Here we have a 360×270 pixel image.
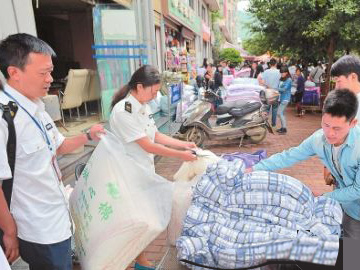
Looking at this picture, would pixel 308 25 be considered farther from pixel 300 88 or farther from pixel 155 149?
pixel 155 149

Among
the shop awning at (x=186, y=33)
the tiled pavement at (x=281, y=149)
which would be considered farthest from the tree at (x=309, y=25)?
the shop awning at (x=186, y=33)

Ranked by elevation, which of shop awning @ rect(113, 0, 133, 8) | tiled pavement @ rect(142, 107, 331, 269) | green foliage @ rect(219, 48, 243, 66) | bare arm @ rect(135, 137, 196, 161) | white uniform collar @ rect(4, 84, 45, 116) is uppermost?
shop awning @ rect(113, 0, 133, 8)

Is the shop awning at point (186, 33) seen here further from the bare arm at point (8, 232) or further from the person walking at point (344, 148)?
the bare arm at point (8, 232)

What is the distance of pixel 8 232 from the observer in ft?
4.75

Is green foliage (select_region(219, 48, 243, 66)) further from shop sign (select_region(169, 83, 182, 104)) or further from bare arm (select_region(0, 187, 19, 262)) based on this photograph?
bare arm (select_region(0, 187, 19, 262))

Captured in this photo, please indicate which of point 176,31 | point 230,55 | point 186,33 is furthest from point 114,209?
point 230,55

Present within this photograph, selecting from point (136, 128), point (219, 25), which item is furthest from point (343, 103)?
point (219, 25)

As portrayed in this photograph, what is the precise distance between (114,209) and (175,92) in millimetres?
4844

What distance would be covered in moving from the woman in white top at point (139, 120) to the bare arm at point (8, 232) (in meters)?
1.07

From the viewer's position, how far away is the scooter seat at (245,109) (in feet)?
20.8

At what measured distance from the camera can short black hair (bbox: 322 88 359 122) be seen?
1.82 meters

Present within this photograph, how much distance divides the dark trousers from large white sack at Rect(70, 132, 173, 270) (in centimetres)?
18

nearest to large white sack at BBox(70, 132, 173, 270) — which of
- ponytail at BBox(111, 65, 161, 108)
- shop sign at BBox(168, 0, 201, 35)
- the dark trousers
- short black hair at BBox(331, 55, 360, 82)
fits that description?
the dark trousers

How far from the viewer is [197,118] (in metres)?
6.18
